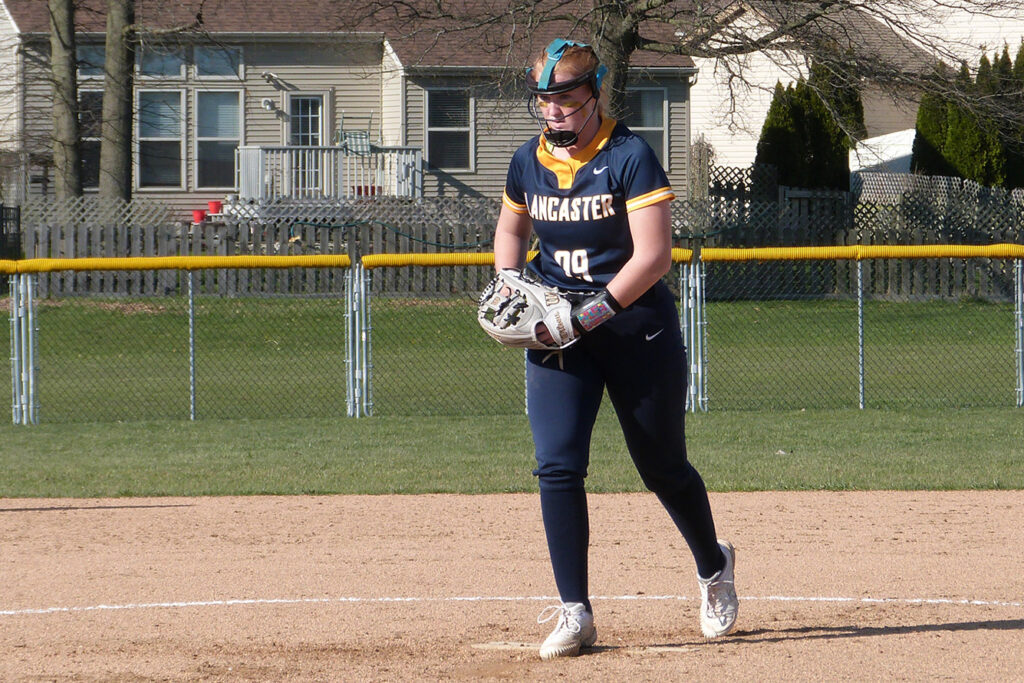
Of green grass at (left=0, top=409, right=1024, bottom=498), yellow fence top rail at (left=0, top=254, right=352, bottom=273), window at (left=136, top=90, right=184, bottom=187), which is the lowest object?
green grass at (left=0, top=409, right=1024, bottom=498)

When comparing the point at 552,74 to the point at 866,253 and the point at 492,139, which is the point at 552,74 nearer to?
the point at 866,253

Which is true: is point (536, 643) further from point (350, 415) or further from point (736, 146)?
point (736, 146)

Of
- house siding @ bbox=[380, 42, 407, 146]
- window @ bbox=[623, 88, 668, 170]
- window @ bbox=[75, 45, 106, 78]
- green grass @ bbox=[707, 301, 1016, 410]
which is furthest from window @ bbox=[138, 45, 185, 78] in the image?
green grass @ bbox=[707, 301, 1016, 410]

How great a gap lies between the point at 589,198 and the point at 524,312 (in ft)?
1.43

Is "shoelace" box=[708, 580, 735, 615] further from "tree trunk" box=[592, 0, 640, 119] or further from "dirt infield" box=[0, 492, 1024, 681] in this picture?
"tree trunk" box=[592, 0, 640, 119]

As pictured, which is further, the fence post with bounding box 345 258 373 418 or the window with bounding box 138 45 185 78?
the window with bounding box 138 45 185 78

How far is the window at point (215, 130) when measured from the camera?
28.2m

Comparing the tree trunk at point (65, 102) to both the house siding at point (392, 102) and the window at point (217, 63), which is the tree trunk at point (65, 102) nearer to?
the window at point (217, 63)

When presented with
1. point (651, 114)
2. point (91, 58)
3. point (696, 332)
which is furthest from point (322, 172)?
point (696, 332)

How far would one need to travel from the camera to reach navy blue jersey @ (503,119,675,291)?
14.6ft

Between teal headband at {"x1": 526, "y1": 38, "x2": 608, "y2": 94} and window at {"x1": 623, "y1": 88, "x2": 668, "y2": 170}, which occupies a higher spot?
window at {"x1": 623, "y1": 88, "x2": 668, "y2": 170}

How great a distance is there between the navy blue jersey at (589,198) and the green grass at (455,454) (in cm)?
442

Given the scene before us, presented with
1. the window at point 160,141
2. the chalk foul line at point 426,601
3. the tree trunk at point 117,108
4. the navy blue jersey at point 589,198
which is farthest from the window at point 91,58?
the navy blue jersey at point 589,198

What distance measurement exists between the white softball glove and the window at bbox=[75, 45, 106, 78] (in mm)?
25243
